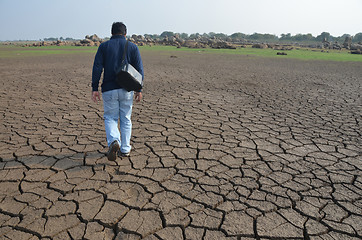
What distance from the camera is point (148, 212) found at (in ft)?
7.46

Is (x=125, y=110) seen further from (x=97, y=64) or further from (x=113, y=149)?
(x=97, y=64)

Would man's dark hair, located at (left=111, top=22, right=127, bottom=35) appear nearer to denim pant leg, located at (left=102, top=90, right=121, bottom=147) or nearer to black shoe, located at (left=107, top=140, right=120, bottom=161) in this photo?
denim pant leg, located at (left=102, top=90, right=121, bottom=147)

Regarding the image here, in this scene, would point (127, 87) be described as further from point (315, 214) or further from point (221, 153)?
point (315, 214)

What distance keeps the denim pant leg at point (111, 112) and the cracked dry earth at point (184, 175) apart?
380 mm

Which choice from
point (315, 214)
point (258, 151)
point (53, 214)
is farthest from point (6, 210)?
point (258, 151)

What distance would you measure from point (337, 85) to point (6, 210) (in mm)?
10795

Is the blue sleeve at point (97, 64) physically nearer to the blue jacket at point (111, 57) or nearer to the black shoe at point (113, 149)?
the blue jacket at point (111, 57)

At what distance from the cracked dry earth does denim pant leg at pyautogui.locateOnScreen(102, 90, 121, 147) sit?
38cm

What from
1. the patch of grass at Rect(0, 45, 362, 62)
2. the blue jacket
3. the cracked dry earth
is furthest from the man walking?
the patch of grass at Rect(0, 45, 362, 62)

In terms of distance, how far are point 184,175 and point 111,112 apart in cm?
118

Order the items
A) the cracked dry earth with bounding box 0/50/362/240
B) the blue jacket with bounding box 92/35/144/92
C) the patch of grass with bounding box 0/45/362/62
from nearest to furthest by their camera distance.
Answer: the cracked dry earth with bounding box 0/50/362/240 → the blue jacket with bounding box 92/35/144/92 → the patch of grass with bounding box 0/45/362/62

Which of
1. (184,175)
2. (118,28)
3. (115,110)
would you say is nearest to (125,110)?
(115,110)

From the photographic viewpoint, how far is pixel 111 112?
3.05m

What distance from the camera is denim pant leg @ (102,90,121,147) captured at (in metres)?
2.94
